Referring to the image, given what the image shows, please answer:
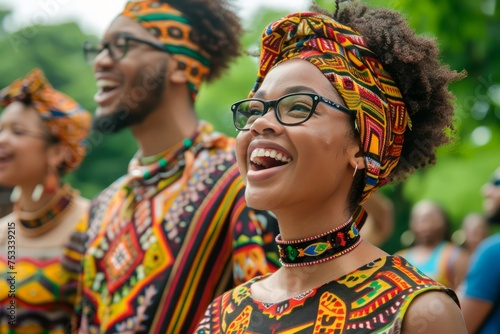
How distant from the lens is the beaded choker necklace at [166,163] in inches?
171

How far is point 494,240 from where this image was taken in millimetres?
5105

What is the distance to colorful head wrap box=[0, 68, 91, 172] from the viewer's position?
567 cm

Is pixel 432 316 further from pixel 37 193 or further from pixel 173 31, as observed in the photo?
pixel 37 193

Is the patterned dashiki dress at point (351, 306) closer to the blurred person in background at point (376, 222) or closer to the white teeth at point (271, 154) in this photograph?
the white teeth at point (271, 154)

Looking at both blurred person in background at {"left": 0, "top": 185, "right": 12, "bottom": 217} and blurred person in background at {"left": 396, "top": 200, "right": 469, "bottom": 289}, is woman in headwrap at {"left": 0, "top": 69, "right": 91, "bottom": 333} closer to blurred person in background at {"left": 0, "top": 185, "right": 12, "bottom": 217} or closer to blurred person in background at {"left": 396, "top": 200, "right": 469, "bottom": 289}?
blurred person in background at {"left": 0, "top": 185, "right": 12, "bottom": 217}

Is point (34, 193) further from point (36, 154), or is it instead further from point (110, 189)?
point (110, 189)

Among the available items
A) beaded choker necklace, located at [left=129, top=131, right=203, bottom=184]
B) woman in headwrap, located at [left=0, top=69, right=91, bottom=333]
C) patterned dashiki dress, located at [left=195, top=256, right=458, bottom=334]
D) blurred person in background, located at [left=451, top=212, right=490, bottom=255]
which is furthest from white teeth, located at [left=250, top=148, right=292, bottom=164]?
blurred person in background, located at [left=451, top=212, right=490, bottom=255]

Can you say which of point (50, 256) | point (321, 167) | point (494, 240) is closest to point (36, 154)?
point (50, 256)

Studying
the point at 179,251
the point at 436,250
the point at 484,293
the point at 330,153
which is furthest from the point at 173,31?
the point at 436,250

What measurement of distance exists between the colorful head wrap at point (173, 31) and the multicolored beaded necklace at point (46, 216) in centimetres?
138

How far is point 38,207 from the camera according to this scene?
5.49 m

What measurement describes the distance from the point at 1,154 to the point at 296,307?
3.29 meters

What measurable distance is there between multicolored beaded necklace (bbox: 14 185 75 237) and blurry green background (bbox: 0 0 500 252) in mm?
541

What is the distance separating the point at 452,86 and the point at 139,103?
15.4ft
